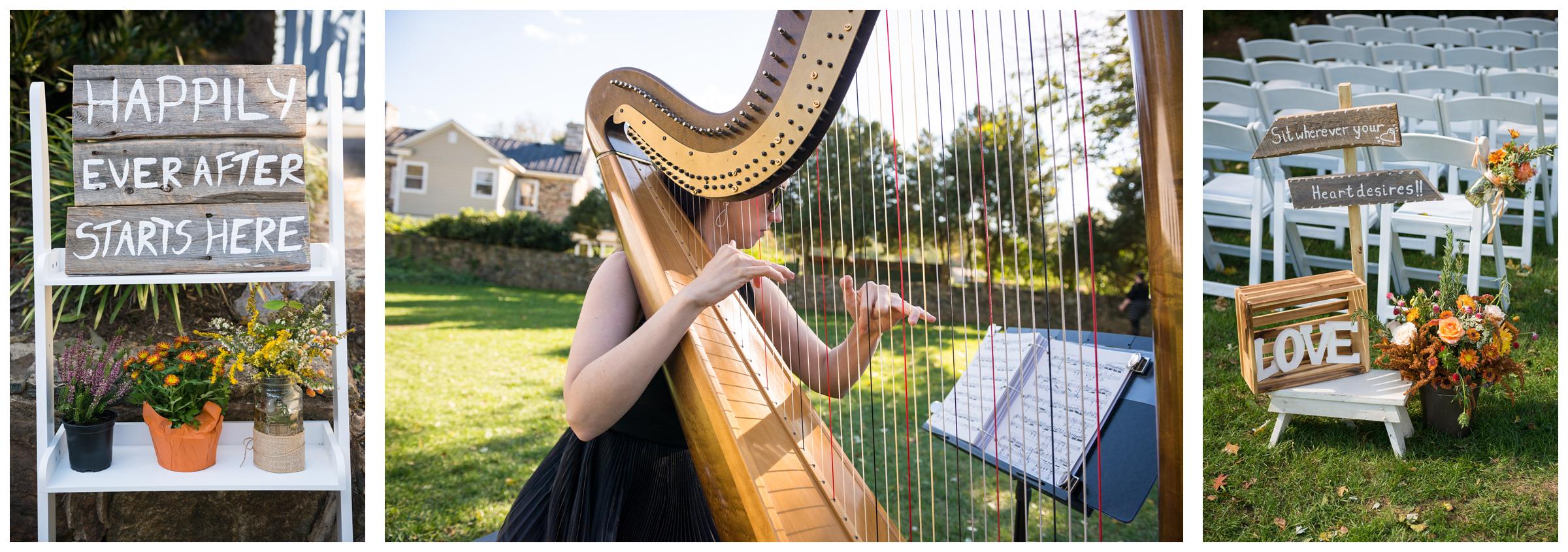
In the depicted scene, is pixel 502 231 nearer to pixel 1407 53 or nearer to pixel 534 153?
pixel 534 153

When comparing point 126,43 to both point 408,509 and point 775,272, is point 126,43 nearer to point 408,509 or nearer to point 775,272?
point 408,509

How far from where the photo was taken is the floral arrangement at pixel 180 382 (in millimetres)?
1683

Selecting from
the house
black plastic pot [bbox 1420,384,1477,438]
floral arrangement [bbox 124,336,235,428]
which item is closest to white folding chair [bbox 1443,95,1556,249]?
black plastic pot [bbox 1420,384,1477,438]

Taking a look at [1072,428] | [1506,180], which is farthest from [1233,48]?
[1072,428]

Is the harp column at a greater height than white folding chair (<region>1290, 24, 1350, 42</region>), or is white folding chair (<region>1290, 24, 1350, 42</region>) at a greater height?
white folding chair (<region>1290, 24, 1350, 42</region>)

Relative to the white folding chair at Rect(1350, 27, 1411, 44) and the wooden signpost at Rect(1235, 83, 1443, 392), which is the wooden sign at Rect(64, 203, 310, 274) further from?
the white folding chair at Rect(1350, 27, 1411, 44)

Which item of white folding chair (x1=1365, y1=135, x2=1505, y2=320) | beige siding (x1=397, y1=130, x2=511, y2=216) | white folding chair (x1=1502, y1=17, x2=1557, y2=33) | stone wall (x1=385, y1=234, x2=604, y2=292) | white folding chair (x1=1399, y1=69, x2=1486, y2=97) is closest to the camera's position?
white folding chair (x1=1365, y1=135, x2=1505, y2=320)

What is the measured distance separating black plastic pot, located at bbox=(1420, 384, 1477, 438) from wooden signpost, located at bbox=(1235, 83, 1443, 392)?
132 millimetres

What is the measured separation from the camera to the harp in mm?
1021

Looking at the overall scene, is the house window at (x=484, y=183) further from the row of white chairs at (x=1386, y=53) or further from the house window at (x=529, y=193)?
the row of white chairs at (x=1386, y=53)

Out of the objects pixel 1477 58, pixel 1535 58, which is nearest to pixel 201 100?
pixel 1535 58

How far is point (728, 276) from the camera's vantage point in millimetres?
1396

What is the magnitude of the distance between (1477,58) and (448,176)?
29.1ft

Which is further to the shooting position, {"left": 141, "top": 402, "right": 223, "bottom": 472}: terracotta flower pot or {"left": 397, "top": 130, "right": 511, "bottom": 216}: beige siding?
{"left": 397, "top": 130, "right": 511, "bottom": 216}: beige siding
